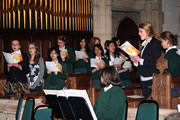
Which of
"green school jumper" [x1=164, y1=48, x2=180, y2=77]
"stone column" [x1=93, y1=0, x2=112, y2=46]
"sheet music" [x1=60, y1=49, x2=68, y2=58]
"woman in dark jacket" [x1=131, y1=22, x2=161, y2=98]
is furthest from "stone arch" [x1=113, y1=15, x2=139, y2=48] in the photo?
"woman in dark jacket" [x1=131, y1=22, x2=161, y2=98]

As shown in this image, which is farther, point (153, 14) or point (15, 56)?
point (153, 14)

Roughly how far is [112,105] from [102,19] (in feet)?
24.4

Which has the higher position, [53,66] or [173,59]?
[173,59]

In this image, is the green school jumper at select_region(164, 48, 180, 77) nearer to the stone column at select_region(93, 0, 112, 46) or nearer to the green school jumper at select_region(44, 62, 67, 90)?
the green school jumper at select_region(44, 62, 67, 90)

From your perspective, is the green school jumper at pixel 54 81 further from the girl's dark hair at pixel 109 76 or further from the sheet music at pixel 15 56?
the girl's dark hair at pixel 109 76

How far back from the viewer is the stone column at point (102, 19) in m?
11.1

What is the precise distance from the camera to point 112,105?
3865 mm

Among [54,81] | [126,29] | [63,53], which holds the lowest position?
[54,81]

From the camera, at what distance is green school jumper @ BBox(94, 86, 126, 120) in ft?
12.6

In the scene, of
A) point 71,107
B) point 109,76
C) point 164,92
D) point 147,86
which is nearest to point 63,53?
point 147,86

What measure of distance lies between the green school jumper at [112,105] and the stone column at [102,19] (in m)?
7.18

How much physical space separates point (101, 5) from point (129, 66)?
3.35 metres

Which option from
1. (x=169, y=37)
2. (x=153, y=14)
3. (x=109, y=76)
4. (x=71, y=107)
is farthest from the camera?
(x=153, y=14)

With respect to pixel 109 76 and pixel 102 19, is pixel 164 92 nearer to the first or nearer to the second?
pixel 109 76
